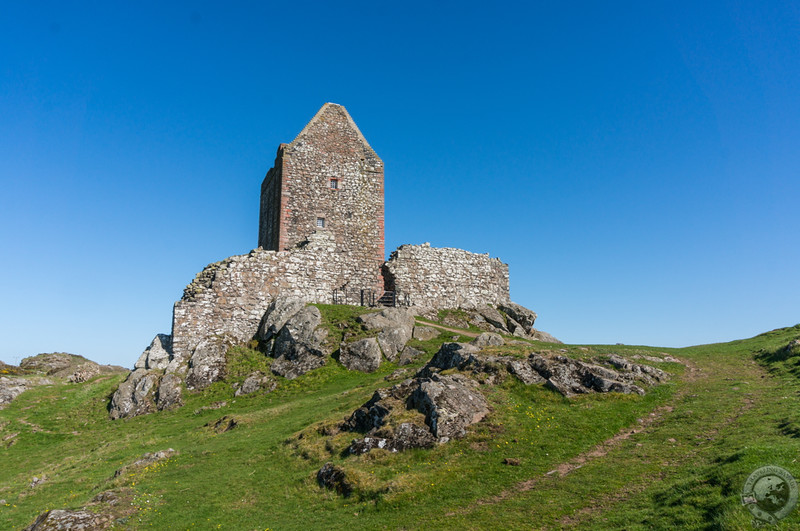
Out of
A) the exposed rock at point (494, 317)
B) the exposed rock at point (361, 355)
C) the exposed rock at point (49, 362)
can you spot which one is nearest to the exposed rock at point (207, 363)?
the exposed rock at point (361, 355)

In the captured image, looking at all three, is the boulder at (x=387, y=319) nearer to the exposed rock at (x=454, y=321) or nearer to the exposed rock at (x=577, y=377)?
the exposed rock at (x=454, y=321)

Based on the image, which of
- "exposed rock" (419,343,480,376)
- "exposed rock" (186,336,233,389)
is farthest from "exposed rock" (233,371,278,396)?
"exposed rock" (419,343,480,376)

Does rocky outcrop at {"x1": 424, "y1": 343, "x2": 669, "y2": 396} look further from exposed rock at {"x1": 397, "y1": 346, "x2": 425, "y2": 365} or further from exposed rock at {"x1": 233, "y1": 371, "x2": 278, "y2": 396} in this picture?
exposed rock at {"x1": 233, "y1": 371, "x2": 278, "y2": 396}

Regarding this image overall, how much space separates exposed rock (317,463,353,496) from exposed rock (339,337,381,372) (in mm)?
15828

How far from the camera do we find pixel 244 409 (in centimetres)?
3209

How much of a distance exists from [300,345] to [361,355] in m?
4.89

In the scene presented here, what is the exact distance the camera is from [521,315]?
51.2 metres

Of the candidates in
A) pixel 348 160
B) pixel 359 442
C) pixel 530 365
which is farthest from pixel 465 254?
pixel 359 442

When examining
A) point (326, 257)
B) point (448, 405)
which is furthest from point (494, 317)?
point (448, 405)

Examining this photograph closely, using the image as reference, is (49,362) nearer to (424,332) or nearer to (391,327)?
(391,327)

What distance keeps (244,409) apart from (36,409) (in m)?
15.6

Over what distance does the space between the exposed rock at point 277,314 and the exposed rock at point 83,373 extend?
15.6 m

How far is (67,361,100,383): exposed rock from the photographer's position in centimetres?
4109

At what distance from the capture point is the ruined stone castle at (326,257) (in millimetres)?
40375
